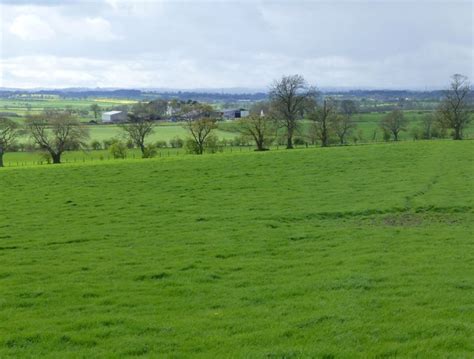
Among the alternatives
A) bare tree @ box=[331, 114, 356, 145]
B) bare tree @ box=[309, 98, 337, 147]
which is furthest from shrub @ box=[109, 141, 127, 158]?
bare tree @ box=[331, 114, 356, 145]

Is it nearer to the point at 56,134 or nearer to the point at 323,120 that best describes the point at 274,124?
the point at 323,120

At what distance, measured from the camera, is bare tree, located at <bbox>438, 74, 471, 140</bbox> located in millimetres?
73500

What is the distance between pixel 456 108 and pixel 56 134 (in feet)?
198

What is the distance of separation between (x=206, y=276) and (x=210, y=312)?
2539mm

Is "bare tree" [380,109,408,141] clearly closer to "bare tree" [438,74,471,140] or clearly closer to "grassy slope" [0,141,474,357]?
"bare tree" [438,74,471,140]

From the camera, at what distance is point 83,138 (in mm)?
82500

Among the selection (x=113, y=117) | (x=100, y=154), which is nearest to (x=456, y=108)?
(x=100, y=154)

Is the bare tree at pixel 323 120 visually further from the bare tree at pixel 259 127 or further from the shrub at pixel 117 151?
the shrub at pixel 117 151

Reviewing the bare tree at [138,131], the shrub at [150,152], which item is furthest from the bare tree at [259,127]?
the bare tree at [138,131]

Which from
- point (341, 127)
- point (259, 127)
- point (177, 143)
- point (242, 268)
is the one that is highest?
point (259, 127)

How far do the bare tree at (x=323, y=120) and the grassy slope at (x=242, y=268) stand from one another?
158 feet

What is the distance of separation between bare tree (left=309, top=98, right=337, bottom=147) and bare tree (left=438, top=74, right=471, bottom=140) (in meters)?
16.2

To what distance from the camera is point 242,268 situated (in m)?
13.7

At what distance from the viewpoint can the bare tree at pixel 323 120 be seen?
256 ft
